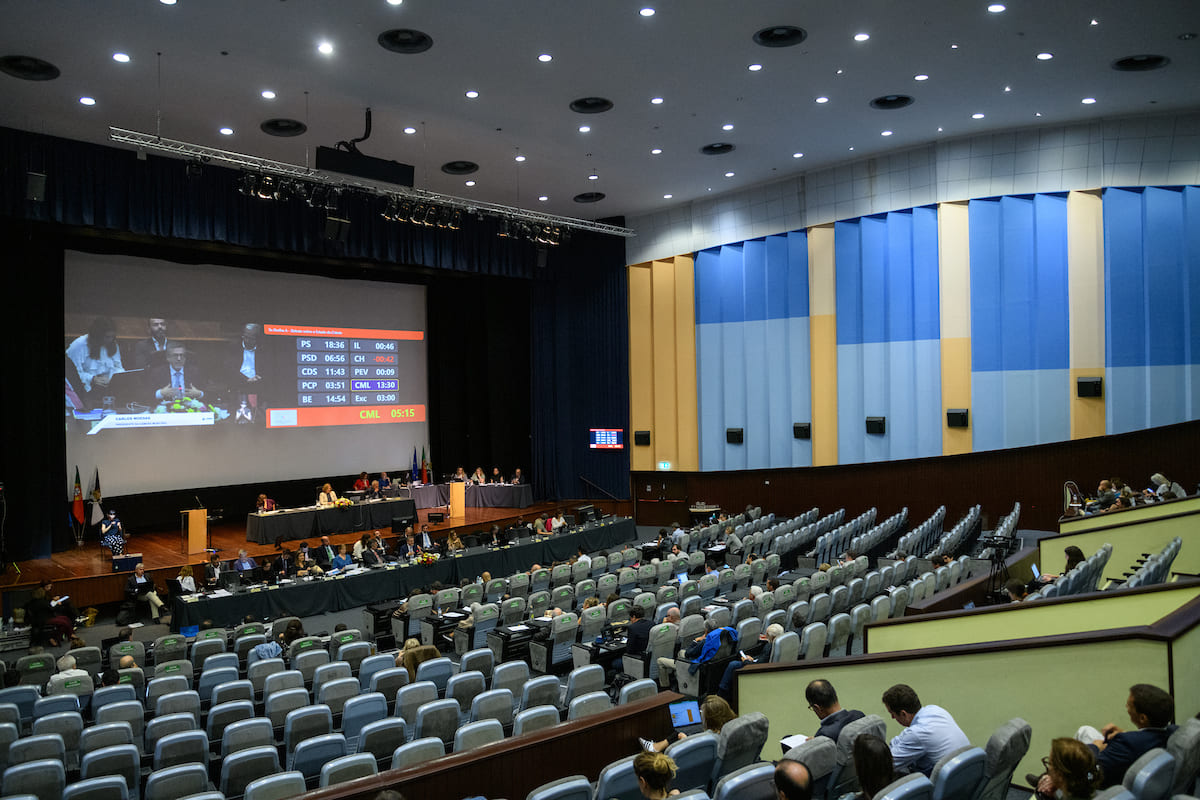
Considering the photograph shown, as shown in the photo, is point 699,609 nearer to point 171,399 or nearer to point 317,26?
point 317,26

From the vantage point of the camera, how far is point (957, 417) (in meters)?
17.2

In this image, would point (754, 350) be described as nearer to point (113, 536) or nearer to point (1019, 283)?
point (1019, 283)

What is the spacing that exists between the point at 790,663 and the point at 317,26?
9893 mm

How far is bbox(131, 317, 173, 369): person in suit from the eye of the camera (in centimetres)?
1775

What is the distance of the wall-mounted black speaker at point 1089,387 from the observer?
15.8m

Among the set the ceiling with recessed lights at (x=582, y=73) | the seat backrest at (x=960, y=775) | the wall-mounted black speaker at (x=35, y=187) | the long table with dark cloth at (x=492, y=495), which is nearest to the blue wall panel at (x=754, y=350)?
the ceiling with recessed lights at (x=582, y=73)

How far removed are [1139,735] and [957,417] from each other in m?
14.4

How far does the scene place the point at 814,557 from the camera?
47.4 feet

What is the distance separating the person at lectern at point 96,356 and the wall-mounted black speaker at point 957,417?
57.2 ft

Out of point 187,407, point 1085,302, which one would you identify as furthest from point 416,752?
point 187,407

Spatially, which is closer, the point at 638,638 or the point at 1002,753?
the point at 1002,753

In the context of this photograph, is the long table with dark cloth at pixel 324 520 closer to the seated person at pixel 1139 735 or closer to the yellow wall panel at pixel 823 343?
the yellow wall panel at pixel 823 343

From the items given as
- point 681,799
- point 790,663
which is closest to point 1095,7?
point 790,663

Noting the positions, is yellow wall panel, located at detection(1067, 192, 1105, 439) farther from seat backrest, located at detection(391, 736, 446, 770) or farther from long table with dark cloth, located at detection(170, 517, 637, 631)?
seat backrest, located at detection(391, 736, 446, 770)
